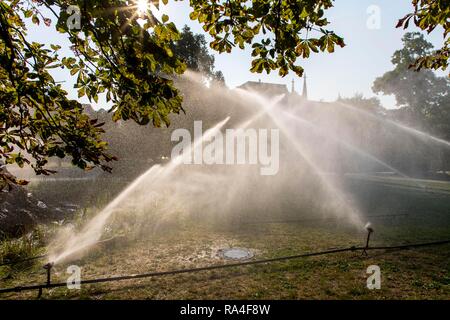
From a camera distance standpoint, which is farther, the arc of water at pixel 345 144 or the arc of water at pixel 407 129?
the arc of water at pixel 407 129

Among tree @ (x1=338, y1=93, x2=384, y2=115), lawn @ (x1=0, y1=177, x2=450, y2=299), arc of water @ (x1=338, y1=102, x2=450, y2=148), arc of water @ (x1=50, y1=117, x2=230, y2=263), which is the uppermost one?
tree @ (x1=338, y1=93, x2=384, y2=115)

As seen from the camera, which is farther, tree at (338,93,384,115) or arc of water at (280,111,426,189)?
tree at (338,93,384,115)

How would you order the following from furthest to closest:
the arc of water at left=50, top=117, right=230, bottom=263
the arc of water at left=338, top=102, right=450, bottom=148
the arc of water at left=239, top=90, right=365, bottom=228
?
1. the arc of water at left=338, top=102, right=450, bottom=148
2. the arc of water at left=239, top=90, right=365, bottom=228
3. the arc of water at left=50, top=117, right=230, bottom=263

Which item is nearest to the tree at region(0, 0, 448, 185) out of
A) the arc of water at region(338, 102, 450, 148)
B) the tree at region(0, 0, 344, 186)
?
the tree at region(0, 0, 344, 186)

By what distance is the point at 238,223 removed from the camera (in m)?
11.7

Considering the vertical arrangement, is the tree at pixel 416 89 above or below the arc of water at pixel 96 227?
above

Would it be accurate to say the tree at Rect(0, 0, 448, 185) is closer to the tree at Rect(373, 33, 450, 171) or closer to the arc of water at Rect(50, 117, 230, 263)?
the arc of water at Rect(50, 117, 230, 263)

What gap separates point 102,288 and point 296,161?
25.3 m

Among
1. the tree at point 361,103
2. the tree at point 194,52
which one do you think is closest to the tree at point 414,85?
the tree at point 361,103

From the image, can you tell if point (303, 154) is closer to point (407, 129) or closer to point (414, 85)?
point (407, 129)

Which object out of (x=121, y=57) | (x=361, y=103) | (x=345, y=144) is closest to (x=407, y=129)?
(x=361, y=103)

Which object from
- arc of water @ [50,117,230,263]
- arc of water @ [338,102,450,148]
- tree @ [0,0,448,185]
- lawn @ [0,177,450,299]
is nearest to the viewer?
tree @ [0,0,448,185]

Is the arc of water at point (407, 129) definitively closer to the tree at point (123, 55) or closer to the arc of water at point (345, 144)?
the arc of water at point (345, 144)

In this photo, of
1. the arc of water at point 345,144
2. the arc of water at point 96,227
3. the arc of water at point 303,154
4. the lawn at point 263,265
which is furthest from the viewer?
the arc of water at point 345,144
